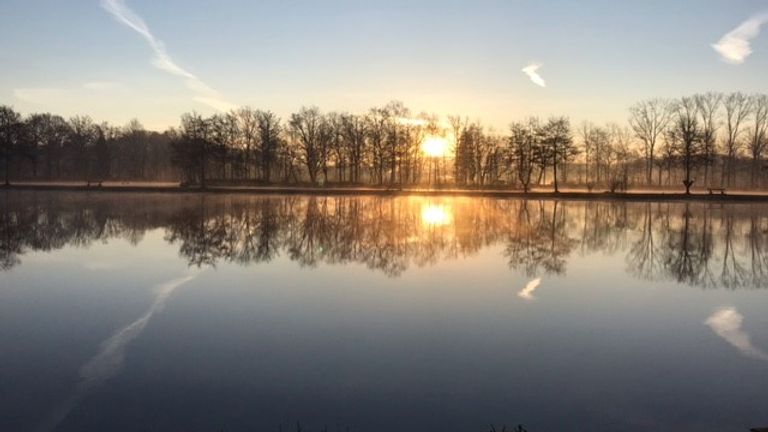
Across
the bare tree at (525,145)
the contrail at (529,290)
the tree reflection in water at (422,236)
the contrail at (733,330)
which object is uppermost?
the bare tree at (525,145)

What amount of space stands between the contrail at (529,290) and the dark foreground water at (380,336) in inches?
3.3

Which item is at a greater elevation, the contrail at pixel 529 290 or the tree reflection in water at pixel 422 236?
the tree reflection in water at pixel 422 236

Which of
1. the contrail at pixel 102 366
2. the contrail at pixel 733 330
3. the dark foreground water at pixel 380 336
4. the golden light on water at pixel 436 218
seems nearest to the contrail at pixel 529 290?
the dark foreground water at pixel 380 336

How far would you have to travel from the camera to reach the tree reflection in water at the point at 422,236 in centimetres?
2048

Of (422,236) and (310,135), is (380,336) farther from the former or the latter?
(310,135)

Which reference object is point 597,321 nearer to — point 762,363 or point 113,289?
point 762,363

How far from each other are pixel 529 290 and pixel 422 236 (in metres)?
12.2

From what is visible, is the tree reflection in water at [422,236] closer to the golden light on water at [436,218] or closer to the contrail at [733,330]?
the golden light on water at [436,218]

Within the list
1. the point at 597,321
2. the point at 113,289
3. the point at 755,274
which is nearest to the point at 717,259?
the point at 755,274

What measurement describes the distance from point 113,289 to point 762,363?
596 inches

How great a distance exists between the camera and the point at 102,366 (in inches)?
382

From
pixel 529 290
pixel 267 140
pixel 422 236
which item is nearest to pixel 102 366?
pixel 529 290

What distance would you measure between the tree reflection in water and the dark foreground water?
0.26m

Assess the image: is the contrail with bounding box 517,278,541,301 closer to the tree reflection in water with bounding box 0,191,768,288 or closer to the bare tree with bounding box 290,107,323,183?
the tree reflection in water with bounding box 0,191,768,288
